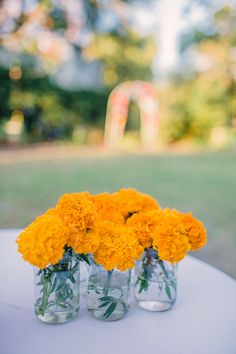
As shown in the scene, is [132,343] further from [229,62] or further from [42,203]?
[229,62]

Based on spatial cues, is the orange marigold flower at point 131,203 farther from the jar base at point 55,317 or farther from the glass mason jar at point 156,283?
the jar base at point 55,317

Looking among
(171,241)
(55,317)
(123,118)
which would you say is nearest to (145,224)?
(171,241)

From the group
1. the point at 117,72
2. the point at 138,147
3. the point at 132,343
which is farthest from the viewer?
the point at 117,72

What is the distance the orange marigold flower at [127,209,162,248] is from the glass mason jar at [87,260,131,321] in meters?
0.10

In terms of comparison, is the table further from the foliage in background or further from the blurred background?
the foliage in background

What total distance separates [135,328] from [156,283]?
0.14 metres

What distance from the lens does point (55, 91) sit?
33.9ft

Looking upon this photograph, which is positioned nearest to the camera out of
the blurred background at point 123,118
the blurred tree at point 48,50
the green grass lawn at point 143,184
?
the green grass lawn at point 143,184

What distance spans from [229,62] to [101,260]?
46.0 feet

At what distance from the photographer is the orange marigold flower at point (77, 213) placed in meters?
0.85

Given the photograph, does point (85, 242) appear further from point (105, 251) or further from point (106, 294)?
point (106, 294)

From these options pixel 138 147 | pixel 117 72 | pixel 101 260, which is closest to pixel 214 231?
pixel 101 260

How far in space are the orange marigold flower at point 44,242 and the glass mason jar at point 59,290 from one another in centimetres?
6

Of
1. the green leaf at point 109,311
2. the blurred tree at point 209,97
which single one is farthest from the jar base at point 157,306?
the blurred tree at point 209,97
